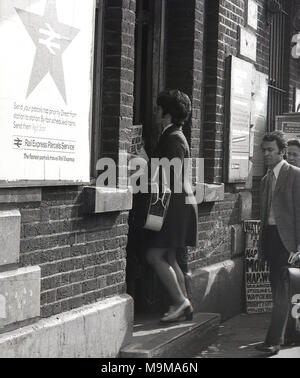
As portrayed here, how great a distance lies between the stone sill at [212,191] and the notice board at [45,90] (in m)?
2.69

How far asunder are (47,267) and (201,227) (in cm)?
341

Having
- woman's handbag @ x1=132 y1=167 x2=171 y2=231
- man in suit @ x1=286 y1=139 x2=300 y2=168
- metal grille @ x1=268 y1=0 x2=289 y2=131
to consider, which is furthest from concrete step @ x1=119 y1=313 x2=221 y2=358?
metal grille @ x1=268 y1=0 x2=289 y2=131

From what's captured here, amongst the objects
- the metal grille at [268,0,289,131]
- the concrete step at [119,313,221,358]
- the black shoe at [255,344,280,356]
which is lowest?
the black shoe at [255,344,280,356]

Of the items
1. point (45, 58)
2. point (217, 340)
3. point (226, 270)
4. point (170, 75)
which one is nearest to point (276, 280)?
point (217, 340)

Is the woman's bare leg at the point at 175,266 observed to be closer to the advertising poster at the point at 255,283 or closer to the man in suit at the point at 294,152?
the advertising poster at the point at 255,283

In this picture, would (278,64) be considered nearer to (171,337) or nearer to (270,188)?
(270,188)

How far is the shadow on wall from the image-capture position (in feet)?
30.7

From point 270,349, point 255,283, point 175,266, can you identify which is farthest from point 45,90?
point 255,283

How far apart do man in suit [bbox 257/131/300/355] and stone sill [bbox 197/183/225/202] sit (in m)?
0.76

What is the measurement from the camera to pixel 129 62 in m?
7.64

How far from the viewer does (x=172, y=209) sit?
8180mm

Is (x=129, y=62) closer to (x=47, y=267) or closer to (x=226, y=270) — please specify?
(x=47, y=267)

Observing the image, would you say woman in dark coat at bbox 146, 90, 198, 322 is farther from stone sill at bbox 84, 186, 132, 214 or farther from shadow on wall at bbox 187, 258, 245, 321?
shadow on wall at bbox 187, 258, 245, 321

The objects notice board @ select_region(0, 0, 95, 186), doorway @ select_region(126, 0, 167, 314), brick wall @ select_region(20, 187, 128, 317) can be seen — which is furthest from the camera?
doorway @ select_region(126, 0, 167, 314)
